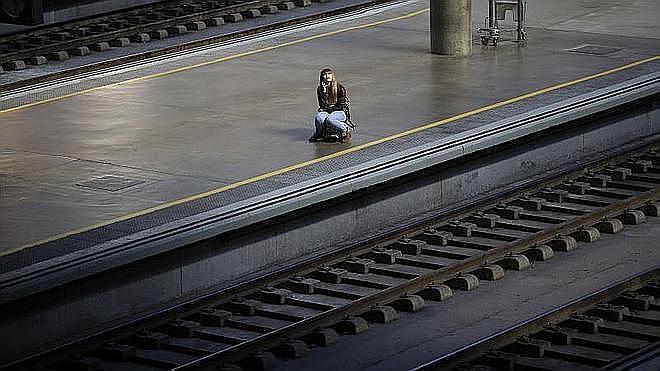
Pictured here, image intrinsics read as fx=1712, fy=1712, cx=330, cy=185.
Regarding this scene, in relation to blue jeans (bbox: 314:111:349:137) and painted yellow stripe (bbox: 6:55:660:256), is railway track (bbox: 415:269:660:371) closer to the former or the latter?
painted yellow stripe (bbox: 6:55:660:256)

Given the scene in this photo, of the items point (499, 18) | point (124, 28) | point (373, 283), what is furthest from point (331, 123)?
point (124, 28)

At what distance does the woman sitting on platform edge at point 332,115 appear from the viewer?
19188 millimetres

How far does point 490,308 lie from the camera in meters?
15.1

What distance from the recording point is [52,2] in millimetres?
28406

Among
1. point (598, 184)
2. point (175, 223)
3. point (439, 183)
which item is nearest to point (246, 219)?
point (175, 223)

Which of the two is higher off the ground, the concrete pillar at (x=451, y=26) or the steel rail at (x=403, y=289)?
the concrete pillar at (x=451, y=26)

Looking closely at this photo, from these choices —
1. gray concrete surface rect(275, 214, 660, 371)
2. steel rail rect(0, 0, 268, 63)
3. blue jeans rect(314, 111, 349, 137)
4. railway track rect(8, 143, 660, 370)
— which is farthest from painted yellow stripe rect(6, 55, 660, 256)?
steel rail rect(0, 0, 268, 63)

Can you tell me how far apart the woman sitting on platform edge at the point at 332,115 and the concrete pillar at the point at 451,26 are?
5.11m

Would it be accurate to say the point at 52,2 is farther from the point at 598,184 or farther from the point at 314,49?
the point at 598,184

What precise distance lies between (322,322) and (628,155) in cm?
718

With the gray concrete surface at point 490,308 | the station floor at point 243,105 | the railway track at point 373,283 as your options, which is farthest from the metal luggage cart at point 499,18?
the gray concrete surface at point 490,308

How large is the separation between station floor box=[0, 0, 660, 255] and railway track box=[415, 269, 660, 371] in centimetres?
457

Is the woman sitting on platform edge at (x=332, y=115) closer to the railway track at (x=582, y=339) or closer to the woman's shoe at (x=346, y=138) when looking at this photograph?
the woman's shoe at (x=346, y=138)

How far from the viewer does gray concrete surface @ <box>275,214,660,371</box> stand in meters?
13.9
